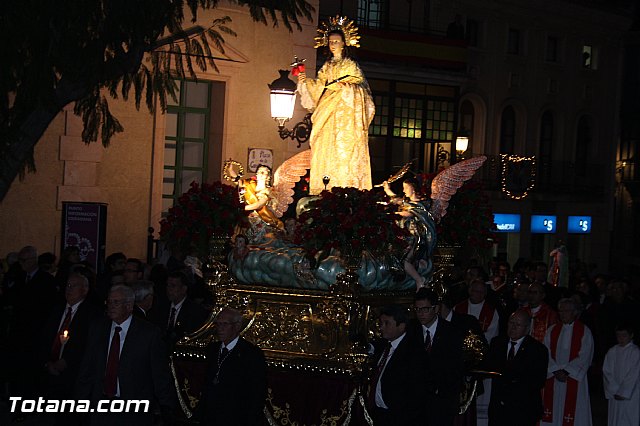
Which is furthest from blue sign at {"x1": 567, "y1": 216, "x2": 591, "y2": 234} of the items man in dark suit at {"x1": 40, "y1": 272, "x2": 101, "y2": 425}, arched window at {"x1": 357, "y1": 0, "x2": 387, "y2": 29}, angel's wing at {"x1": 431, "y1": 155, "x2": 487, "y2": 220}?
man in dark suit at {"x1": 40, "y1": 272, "x2": 101, "y2": 425}

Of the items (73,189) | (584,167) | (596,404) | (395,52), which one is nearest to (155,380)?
(596,404)

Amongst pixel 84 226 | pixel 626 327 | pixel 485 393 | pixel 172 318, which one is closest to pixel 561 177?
pixel 84 226

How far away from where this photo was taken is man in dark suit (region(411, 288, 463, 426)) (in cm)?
1123

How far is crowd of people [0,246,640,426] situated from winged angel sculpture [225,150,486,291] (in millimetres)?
573

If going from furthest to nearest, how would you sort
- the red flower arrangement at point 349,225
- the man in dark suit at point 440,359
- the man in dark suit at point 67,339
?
the red flower arrangement at point 349,225 < the man in dark suit at point 440,359 < the man in dark suit at point 67,339

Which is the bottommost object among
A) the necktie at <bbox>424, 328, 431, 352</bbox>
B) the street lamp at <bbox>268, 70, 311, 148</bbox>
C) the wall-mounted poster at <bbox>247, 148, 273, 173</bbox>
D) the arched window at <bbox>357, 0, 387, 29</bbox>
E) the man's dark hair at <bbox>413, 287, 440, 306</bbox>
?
the necktie at <bbox>424, 328, 431, 352</bbox>

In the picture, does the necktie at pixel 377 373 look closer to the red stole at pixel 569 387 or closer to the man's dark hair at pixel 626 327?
the red stole at pixel 569 387

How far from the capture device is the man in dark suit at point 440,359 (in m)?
11.2

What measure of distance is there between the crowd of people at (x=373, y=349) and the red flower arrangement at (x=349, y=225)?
82 cm

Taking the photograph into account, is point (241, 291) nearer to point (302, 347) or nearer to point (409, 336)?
point (302, 347)

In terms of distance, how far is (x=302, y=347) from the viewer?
12.8m

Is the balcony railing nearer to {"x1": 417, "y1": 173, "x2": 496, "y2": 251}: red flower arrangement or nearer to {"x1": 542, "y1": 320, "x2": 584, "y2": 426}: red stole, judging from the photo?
{"x1": 417, "y1": 173, "x2": 496, "y2": 251}: red flower arrangement

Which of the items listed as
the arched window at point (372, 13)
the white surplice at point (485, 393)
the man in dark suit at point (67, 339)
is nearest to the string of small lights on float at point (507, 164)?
the arched window at point (372, 13)

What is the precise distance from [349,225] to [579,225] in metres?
29.7
